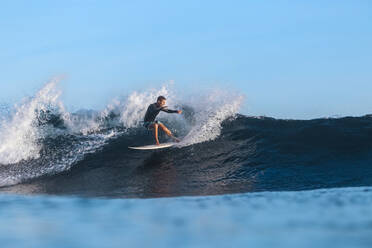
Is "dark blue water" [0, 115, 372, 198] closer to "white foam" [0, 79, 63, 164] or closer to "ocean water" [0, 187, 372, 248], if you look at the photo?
"white foam" [0, 79, 63, 164]

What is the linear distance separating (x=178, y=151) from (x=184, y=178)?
1.92 meters

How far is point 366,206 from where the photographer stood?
4570 mm

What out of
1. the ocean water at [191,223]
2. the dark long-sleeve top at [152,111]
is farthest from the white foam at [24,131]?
the ocean water at [191,223]

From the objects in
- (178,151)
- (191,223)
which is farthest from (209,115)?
(191,223)

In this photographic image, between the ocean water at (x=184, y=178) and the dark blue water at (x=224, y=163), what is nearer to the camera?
the ocean water at (x=184, y=178)

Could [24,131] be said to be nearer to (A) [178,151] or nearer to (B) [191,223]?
(A) [178,151]

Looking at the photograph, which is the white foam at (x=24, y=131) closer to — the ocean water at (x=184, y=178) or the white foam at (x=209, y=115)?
the ocean water at (x=184, y=178)

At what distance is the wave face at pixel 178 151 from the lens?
7.66 meters

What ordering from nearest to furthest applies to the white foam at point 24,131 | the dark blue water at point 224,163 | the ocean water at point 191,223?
the ocean water at point 191,223 → the dark blue water at point 224,163 → the white foam at point 24,131

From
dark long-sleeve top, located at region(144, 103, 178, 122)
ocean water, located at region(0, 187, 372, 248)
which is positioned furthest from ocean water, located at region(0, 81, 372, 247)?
dark long-sleeve top, located at region(144, 103, 178, 122)

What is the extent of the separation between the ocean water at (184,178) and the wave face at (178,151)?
0.03 meters

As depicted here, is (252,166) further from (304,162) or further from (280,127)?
(280,127)

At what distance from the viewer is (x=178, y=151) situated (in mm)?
9945

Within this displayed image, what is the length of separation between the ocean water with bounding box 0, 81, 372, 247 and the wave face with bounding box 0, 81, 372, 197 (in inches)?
1.1
